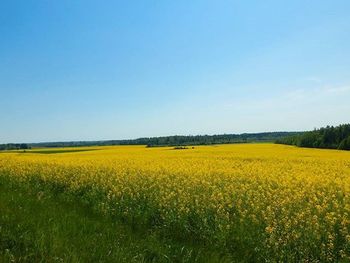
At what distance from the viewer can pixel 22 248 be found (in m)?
4.49

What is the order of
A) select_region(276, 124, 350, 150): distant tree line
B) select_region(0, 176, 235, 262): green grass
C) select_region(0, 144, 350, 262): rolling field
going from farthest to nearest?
select_region(276, 124, 350, 150): distant tree line → select_region(0, 144, 350, 262): rolling field → select_region(0, 176, 235, 262): green grass

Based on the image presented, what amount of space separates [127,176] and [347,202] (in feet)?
23.5

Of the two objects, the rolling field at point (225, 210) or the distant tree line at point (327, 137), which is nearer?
the rolling field at point (225, 210)

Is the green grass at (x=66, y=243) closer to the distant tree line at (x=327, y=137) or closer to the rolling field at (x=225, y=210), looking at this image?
the rolling field at (x=225, y=210)

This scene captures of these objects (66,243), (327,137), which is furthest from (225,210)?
(327,137)

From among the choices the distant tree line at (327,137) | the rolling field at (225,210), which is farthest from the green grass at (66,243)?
the distant tree line at (327,137)

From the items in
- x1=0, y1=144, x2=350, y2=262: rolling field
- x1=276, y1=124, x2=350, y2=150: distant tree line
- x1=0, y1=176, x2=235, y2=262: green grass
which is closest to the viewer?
x1=0, y1=176, x2=235, y2=262: green grass

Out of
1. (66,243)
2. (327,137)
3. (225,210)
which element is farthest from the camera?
(327,137)

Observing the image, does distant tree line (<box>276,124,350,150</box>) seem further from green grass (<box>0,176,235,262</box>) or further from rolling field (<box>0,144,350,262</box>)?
green grass (<box>0,176,235,262</box>)

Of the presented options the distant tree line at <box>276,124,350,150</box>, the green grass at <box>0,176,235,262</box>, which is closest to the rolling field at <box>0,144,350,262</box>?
the green grass at <box>0,176,235,262</box>

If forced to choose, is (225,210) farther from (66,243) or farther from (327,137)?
(327,137)

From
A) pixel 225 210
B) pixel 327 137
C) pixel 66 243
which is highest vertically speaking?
pixel 327 137

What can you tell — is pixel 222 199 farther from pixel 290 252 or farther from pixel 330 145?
pixel 330 145

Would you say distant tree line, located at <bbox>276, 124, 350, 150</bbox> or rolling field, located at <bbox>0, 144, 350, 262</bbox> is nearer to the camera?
rolling field, located at <bbox>0, 144, 350, 262</bbox>
